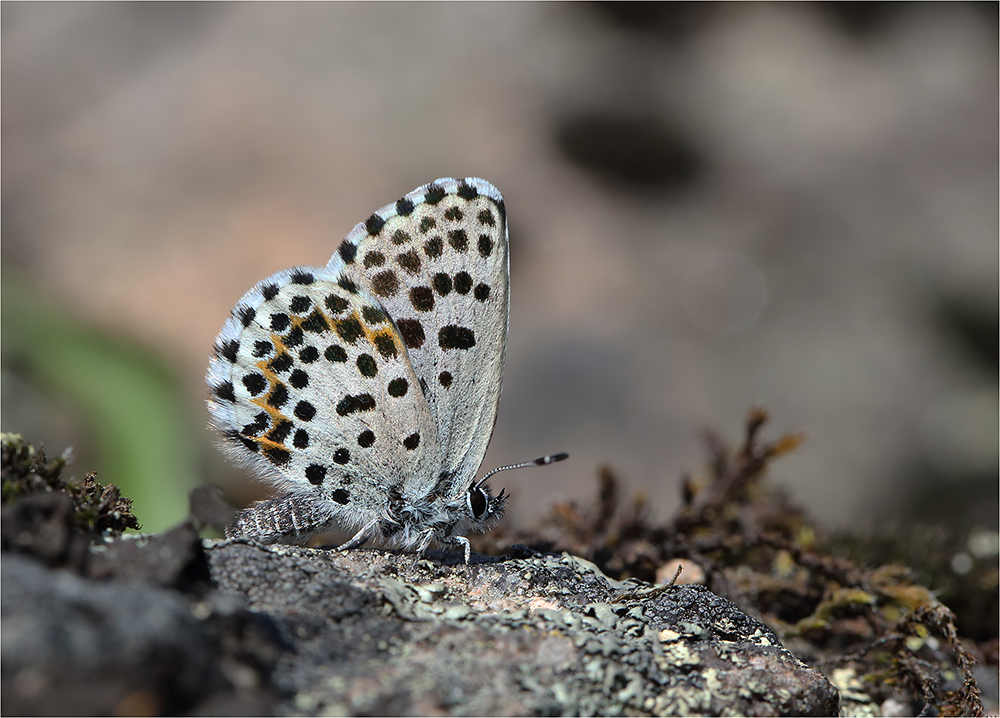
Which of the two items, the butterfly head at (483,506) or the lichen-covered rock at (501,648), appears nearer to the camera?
the lichen-covered rock at (501,648)

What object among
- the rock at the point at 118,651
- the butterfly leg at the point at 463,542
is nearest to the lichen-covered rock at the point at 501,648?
the rock at the point at 118,651

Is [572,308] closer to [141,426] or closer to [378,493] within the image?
[141,426]

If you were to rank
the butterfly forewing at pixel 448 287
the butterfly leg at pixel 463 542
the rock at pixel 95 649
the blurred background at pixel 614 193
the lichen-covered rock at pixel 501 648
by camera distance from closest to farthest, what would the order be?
the rock at pixel 95 649 < the lichen-covered rock at pixel 501 648 < the butterfly leg at pixel 463 542 < the butterfly forewing at pixel 448 287 < the blurred background at pixel 614 193

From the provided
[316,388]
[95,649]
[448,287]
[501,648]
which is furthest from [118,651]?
[448,287]

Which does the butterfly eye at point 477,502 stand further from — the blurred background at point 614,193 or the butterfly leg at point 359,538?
the blurred background at point 614,193

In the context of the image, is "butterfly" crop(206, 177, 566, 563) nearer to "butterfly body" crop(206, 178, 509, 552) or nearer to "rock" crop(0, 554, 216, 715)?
"butterfly body" crop(206, 178, 509, 552)
